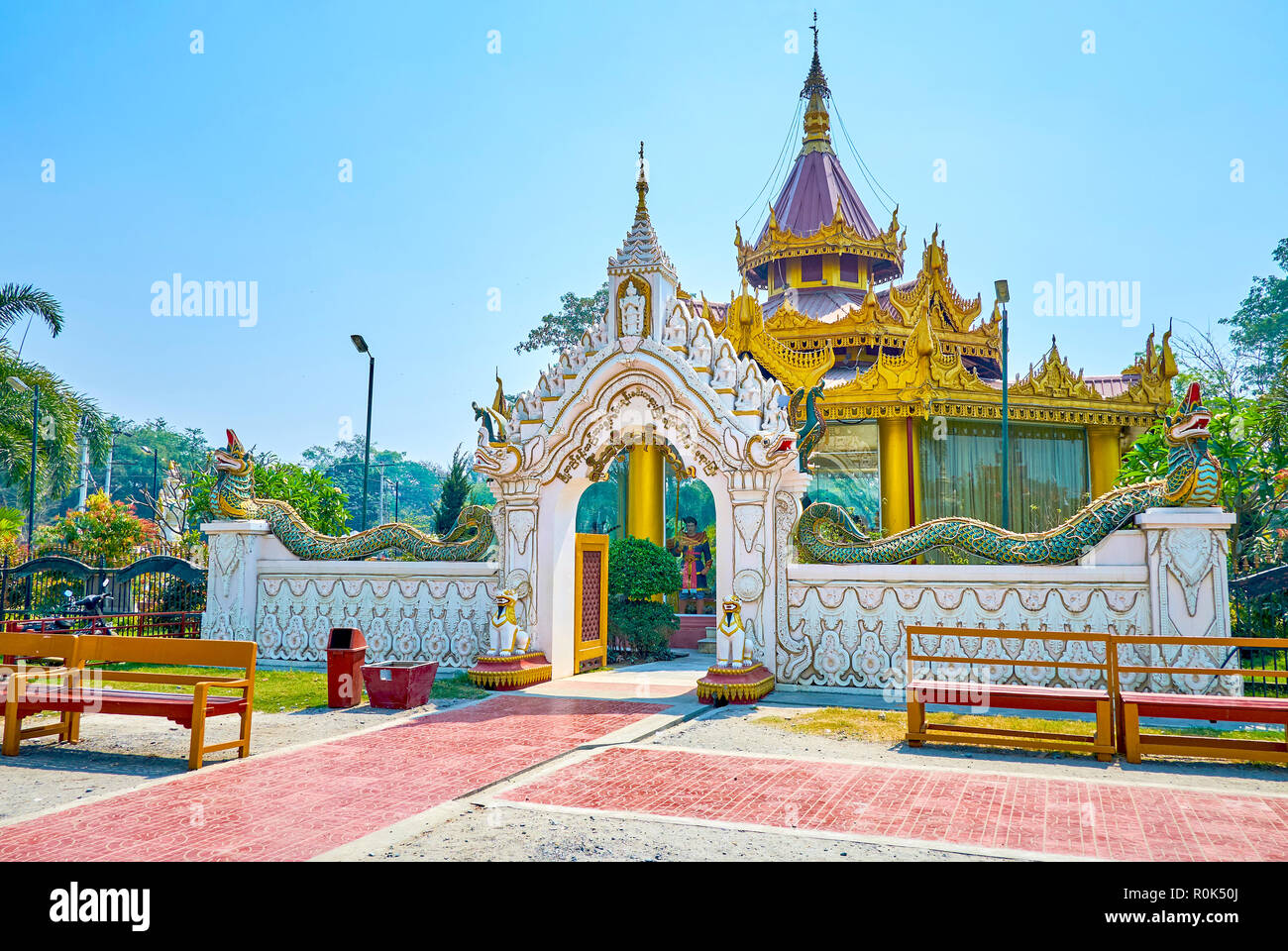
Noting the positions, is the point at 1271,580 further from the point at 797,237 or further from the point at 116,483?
the point at 116,483

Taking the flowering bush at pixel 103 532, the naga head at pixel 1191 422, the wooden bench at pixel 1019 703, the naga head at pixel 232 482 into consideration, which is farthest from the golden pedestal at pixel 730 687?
the flowering bush at pixel 103 532

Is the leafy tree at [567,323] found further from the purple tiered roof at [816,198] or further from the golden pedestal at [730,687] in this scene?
the golden pedestal at [730,687]

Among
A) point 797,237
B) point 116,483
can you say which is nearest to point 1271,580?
point 797,237

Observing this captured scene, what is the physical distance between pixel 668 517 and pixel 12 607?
2941cm

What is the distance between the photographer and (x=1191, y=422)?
9938 mm

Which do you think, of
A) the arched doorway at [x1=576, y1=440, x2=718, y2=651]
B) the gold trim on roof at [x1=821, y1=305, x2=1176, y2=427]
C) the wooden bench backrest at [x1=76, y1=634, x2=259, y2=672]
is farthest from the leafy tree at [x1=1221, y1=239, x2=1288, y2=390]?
the wooden bench backrest at [x1=76, y1=634, x2=259, y2=672]

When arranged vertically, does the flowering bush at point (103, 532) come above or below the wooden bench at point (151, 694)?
above

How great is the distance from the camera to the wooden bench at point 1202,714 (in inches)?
277

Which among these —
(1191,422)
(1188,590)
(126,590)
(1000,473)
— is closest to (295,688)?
(126,590)

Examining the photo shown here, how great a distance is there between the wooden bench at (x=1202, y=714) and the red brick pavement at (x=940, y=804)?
1027 millimetres

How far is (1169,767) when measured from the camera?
7.27m

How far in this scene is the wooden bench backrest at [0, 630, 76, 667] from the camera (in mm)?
7910

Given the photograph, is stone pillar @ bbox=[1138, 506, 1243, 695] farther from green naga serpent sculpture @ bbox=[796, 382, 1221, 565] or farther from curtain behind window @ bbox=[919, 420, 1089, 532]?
curtain behind window @ bbox=[919, 420, 1089, 532]

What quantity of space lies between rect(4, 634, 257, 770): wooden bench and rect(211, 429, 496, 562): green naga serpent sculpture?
18.4 feet
